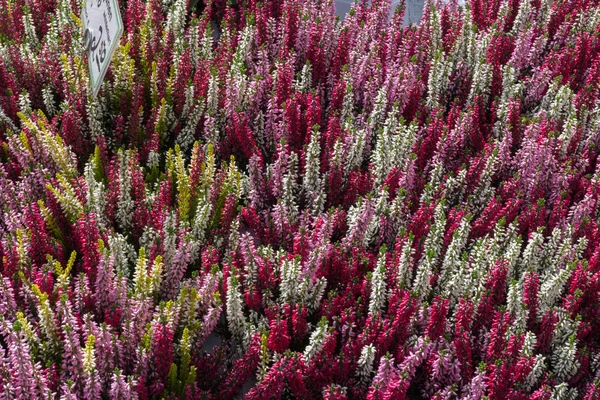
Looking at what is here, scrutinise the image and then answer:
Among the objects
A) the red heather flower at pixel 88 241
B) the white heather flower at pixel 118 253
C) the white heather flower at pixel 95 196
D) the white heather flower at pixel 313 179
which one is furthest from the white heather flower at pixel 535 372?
the white heather flower at pixel 95 196

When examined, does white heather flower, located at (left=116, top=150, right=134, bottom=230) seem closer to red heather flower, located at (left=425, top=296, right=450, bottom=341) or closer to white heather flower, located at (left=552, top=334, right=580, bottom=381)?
red heather flower, located at (left=425, top=296, right=450, bottom=341)

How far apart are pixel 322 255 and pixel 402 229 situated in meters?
0.40

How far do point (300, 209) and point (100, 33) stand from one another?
1.48m

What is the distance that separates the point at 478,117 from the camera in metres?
4.15

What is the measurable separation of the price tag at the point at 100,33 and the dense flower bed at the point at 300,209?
15 cm

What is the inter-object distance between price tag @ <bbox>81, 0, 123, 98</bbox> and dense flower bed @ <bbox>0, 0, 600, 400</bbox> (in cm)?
15

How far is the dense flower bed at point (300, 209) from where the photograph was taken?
275cm

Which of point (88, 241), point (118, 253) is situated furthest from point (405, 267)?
point (88, 241)

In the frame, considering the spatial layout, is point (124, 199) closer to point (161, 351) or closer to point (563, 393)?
point (161, 351)

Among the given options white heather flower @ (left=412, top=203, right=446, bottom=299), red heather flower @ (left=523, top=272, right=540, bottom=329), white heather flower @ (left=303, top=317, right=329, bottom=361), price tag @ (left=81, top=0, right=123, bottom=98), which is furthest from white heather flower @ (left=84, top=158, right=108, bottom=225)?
red heather flower @ (left=523, top=272, right=540, bottom=329)

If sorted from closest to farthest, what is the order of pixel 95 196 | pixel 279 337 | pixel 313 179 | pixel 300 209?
1. pixel 279 337
2. pixel 95 196
3. pixel 313 179
4. pixel 300 209

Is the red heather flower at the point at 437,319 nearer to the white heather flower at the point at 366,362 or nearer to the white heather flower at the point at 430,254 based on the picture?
the white heather flower at the point at 430,254

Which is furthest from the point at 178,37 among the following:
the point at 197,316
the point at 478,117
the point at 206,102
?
the point at 197,316

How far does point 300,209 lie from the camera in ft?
12.2
